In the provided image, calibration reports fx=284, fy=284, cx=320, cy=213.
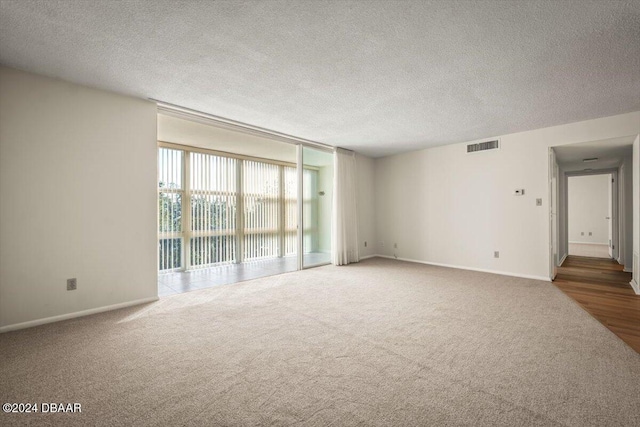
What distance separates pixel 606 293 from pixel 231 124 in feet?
20.0

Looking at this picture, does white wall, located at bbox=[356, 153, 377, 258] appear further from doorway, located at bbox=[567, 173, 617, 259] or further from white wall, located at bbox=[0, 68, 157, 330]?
doorway, located at bbox=[567, 173, 617, 259]

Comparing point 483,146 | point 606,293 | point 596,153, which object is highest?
point 483,146

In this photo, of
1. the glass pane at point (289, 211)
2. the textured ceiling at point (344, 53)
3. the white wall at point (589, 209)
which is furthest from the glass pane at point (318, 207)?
the white wall at point (589, 209)

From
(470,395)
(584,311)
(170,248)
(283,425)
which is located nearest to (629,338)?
(584,311)

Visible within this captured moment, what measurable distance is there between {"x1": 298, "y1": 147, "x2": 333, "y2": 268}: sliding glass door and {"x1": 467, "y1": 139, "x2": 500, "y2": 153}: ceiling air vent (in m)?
2.90

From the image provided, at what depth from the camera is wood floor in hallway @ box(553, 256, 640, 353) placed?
9.38ft

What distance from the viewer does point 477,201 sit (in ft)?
18.6

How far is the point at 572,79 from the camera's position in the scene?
3.06 metres

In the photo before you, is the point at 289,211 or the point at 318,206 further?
the point at 289,211

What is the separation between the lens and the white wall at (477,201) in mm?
4852

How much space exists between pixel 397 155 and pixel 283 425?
252 inches

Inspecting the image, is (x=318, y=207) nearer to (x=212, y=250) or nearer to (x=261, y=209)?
(x=261, y=209)

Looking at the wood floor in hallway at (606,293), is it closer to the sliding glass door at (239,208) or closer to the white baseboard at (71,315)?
the sliding glass door at (239,208)

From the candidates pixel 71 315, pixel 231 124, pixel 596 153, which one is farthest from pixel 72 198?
pixel 596 153
